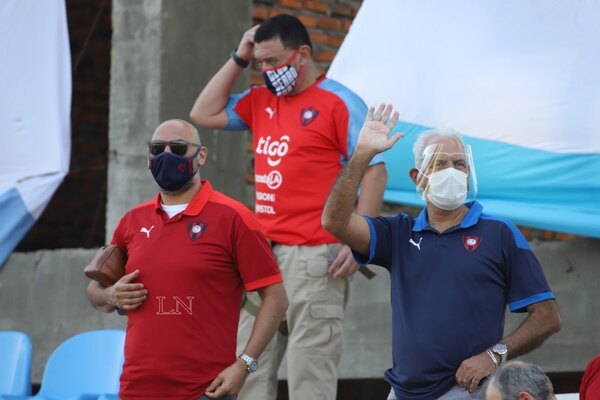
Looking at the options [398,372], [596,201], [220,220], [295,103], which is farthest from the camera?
[596,201]

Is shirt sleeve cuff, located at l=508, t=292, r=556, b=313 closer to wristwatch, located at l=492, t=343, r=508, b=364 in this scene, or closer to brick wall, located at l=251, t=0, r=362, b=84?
wristwatch, located at l=492, t=343, r=508, b=364

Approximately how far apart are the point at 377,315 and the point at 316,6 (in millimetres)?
2293

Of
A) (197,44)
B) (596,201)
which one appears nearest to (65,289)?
(197,44)

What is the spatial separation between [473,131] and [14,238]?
9.69 feet

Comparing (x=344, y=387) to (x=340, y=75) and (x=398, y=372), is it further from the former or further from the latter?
(x=398, y=372)

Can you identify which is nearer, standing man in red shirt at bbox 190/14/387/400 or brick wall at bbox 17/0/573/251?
standing man in red shirt at bbox 190/14/387/400

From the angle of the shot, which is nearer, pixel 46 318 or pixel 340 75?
pixel 340 75

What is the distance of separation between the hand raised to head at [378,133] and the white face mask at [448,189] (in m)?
0.20

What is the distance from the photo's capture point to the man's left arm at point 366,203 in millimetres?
5344

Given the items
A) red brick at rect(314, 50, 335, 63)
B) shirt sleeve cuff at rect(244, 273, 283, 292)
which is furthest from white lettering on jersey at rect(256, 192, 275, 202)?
red brick at rect(314, 50, 335, 63)

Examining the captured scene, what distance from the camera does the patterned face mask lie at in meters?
5.47

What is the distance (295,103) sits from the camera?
5543mm

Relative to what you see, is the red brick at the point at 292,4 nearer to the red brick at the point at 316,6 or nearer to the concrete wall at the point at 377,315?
the red brick at the point at 316,6

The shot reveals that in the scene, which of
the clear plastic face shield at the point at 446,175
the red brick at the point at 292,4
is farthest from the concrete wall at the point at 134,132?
the clear plastic face shield at the point at 446,175
